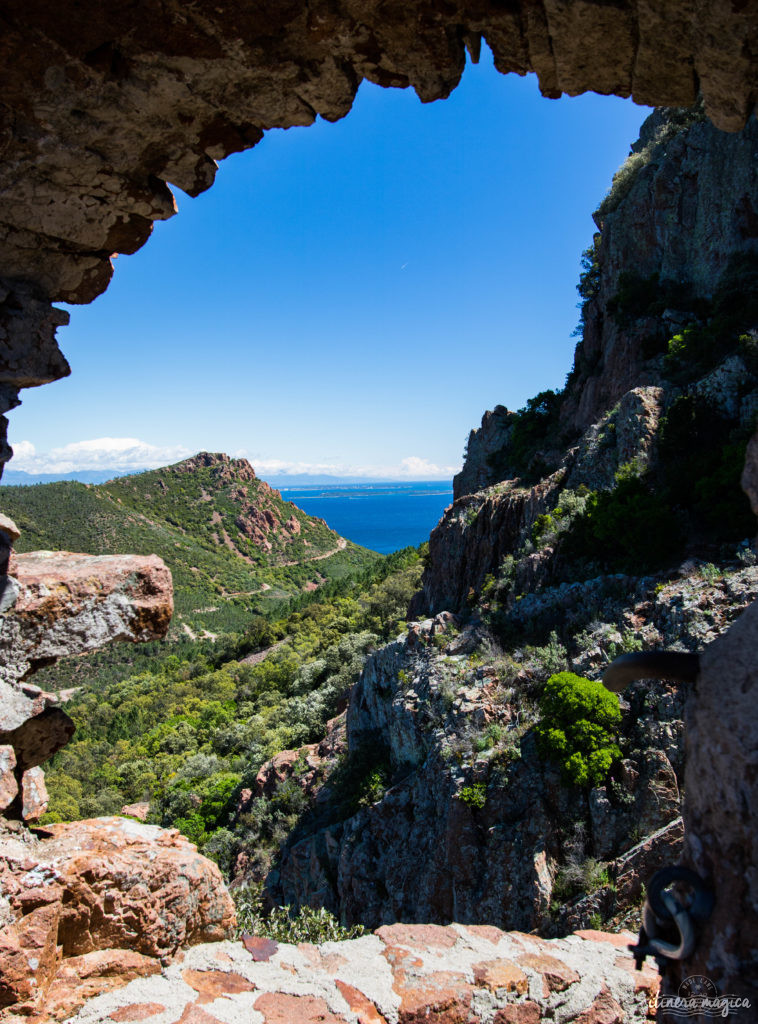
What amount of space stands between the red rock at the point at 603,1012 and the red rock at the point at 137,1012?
2535 millimetres

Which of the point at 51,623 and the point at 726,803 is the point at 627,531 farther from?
the point at 51,623

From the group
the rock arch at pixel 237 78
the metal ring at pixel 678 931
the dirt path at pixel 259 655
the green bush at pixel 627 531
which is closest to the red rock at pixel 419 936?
the metal ring at pixel 678 931

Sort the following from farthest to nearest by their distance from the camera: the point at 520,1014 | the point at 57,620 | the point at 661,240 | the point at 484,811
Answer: the point at 661,240, the point at 484,811, the point at 57,620, the point at 520,1014

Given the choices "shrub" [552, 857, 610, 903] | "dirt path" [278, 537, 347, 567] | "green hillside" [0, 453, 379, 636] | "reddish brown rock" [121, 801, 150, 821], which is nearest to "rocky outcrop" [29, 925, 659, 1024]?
"shrub" [552, 857, 610, 903]

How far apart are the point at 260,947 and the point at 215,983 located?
52 cm

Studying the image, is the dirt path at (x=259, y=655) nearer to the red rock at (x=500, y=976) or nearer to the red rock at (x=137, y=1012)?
the red rock at (x=500, y=976)

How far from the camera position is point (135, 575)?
3895 mm

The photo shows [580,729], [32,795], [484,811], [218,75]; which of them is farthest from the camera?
[484,811]

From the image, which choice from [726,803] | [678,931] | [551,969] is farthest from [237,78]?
[551,969]

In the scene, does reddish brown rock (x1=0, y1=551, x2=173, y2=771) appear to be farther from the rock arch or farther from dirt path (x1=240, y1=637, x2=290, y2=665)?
dirt path (x1=240, y1=637, x2=290, y2=665)

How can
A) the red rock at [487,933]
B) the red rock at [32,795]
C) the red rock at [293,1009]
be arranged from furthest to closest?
the red rock at [487,933] → the red rock at [32,795] → the red rock at [293,1009]

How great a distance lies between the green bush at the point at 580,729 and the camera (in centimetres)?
920

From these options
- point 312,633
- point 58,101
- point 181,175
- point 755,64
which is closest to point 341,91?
point 181,175

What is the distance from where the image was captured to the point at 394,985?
3.46 metres
